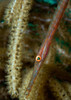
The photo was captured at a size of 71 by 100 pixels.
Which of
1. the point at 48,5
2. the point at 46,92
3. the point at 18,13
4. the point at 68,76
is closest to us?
the point at 18,13

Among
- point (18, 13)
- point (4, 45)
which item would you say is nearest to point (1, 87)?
point (4, 45)

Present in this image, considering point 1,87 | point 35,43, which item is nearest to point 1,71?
point 1,87

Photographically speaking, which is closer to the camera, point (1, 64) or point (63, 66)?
point (1, 64)

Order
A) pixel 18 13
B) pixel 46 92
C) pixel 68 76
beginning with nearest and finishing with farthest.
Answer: pixel 18 13
pixel 46 92
pixel 68 76

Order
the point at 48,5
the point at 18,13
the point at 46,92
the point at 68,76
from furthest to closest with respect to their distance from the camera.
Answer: the point at 48,5 < the point at 68,76 < the point at 46,92 < the point at 18,13

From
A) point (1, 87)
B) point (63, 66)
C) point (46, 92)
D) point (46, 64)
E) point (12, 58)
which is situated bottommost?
point (1, 87)

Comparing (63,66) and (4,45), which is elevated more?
(4,45)

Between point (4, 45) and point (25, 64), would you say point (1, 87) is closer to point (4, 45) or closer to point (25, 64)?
point (25, 64)

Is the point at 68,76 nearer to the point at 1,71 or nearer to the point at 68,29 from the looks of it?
the point at 68,29

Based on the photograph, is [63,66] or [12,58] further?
[63,66]
